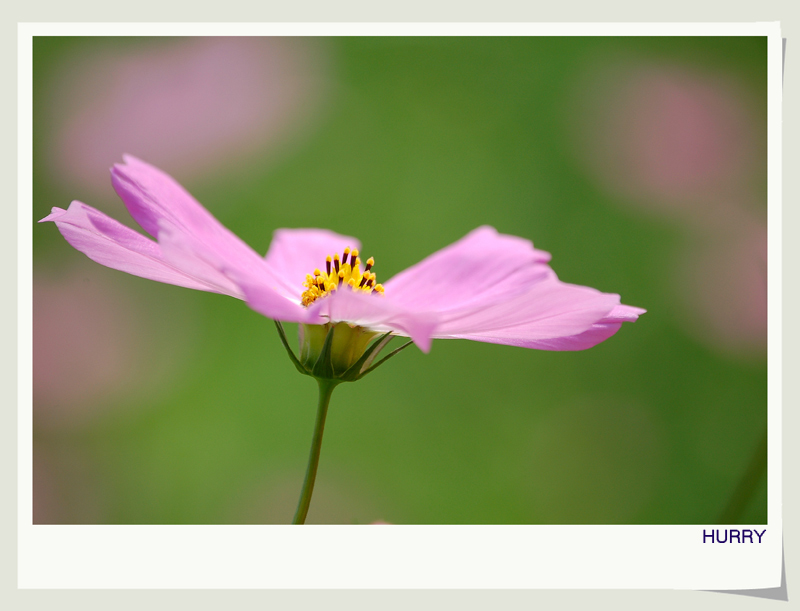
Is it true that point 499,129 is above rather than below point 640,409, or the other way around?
above

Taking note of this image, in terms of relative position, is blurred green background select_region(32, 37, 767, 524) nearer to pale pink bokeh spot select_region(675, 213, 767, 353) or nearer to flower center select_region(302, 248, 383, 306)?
pale pink bokeh spot select_region(675, 213, 767, 353)

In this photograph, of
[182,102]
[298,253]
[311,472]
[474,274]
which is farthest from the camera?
[182,102]

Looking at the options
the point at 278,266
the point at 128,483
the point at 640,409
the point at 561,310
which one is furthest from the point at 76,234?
the point at 640,409

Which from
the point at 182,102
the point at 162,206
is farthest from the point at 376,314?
the point at 182,102

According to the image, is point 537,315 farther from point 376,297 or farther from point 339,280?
point 339,280

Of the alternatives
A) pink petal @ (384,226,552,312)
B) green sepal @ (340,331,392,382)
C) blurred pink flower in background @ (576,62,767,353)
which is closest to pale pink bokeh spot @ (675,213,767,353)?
blurred pink flower in background @ (576,62,767,353)

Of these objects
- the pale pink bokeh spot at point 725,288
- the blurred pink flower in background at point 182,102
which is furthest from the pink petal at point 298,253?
the pale pink bokeh spot at point 725,288

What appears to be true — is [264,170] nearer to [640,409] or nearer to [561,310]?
[640,409]
